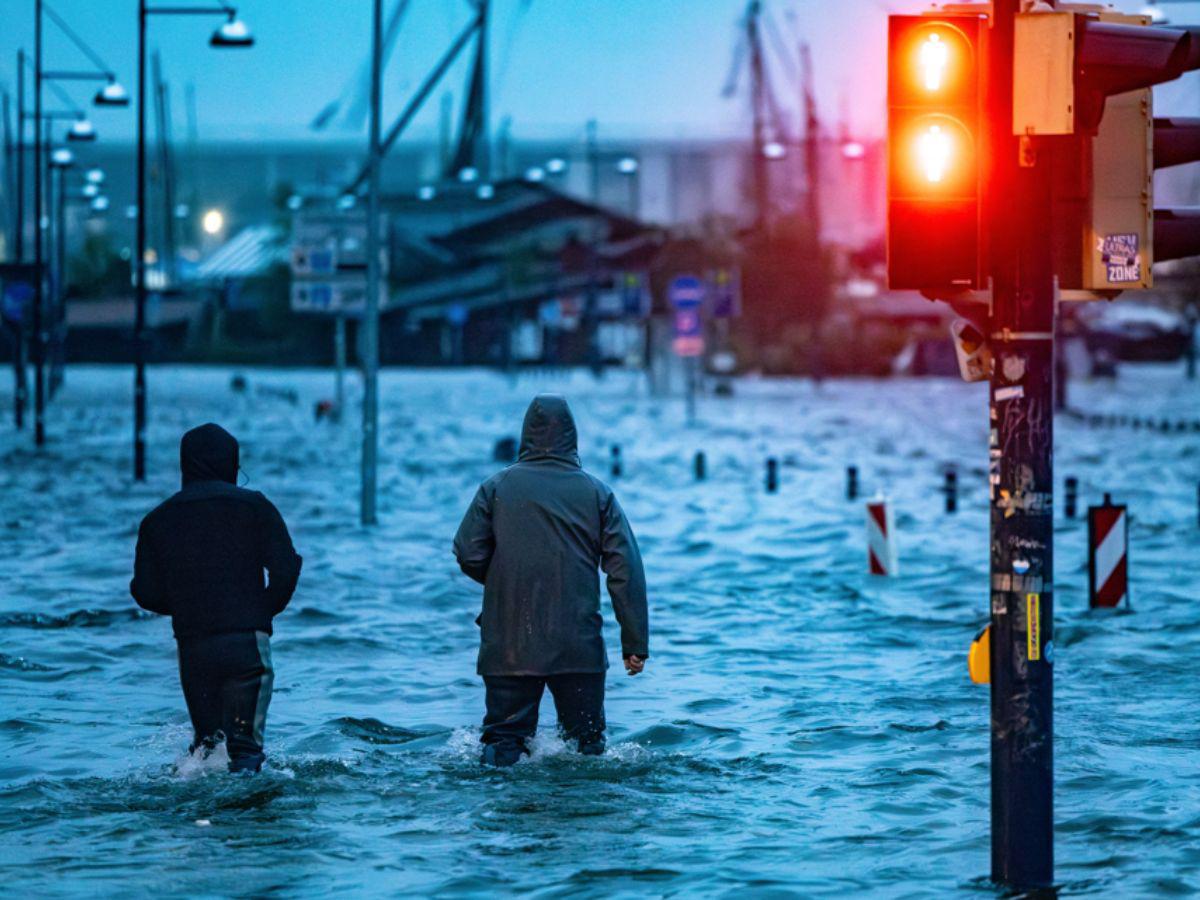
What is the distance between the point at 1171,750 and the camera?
36.5 feet

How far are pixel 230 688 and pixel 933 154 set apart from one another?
3807 millimetres

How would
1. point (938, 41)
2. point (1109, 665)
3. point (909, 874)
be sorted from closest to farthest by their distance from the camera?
1. point (938, 41)
2. point (909, 874)
3. point (1109, 665)

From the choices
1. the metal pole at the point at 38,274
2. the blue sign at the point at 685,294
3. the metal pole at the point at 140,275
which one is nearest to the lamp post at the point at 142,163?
the metal pole at the point at 140,275

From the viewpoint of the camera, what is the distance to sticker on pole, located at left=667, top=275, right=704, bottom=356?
54312 mm

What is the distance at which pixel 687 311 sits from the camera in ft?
186

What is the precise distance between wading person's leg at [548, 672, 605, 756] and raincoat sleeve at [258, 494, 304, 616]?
1.27m

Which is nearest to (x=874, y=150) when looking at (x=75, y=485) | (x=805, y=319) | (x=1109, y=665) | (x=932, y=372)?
(x=805, y=319)

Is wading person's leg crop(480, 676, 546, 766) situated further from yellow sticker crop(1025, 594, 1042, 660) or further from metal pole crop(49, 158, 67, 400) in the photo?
metal pole crop(49, 158, 67, 400)

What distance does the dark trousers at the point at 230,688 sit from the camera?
910 centimetres

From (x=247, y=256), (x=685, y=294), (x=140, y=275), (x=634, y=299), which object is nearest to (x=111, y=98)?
(x=140, y=275)

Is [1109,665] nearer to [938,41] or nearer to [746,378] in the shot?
[938,41]

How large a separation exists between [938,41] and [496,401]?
6072 centimetres

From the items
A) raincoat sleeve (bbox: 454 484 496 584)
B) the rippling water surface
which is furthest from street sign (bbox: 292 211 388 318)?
raincoat sleeve (bbox: 454 484 496 584)

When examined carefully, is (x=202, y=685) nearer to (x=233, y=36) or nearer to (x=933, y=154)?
(x=933, y=154)
